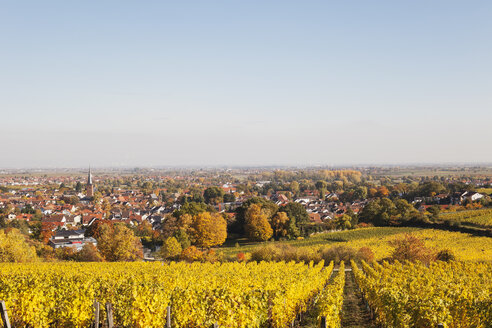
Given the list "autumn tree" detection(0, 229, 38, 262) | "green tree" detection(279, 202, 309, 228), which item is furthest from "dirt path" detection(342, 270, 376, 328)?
"green tree" detection(279, 202, 309, 228)

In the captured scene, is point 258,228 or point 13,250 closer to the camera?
point 13,250

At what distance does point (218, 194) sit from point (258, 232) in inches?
2028

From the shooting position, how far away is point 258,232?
5100cm

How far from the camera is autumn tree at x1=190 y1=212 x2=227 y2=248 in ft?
153

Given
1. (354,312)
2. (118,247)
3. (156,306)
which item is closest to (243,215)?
(118,247)

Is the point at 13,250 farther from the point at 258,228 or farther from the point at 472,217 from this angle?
the point at 472,217

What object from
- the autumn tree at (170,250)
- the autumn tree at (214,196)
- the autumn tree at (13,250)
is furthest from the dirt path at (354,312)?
the autumn tree at (214,196)

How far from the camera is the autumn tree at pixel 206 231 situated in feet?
153

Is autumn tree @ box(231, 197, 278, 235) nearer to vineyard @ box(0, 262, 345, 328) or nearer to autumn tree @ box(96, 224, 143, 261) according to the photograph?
autumn tree @ box(96, 224, 143, 261)

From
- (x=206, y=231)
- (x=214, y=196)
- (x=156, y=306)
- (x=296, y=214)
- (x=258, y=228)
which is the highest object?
(x=156, y=306)

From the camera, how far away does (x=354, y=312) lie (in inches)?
637

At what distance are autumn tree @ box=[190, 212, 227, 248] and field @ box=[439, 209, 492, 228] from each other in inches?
1376

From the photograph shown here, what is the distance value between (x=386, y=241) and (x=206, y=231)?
23665mm

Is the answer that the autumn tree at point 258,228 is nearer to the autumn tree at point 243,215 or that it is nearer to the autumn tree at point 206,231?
the autumn tree at point 243,215
